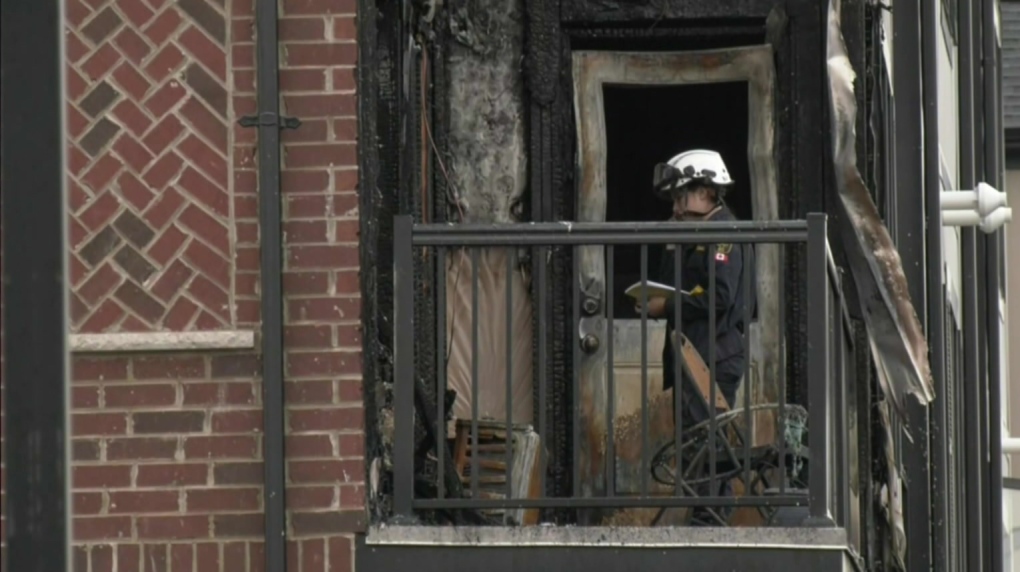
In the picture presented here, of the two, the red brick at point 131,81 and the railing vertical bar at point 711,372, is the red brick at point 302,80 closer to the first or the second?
the red brick at point 131,81

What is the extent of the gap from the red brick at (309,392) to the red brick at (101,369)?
0.52 m

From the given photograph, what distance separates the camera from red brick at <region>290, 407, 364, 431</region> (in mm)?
7832

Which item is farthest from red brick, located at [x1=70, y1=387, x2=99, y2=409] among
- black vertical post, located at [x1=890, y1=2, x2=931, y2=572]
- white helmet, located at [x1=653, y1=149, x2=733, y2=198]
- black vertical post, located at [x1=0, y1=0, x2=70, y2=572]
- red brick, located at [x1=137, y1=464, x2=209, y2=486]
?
black vertical post, located at [x1=0, y1=0, x2=70, y2=572]

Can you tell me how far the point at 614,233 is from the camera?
25.6ft

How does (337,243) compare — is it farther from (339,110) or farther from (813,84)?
(813,84)

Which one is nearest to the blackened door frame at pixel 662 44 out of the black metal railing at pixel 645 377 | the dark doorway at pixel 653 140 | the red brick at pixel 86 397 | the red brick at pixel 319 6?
Answer: the dark doorway at pixel 653 140

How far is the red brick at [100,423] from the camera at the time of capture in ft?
25.5

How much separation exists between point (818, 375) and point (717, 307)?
0.96 m

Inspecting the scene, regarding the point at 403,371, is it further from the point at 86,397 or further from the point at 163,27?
the point at 163,27

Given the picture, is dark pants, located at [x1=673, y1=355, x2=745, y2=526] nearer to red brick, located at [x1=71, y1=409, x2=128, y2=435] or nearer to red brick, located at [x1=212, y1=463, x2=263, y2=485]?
red brick, located at [x1=212, y1=463, x2=263, y2=485]

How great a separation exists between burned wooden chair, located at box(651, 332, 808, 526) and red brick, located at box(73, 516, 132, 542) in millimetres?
1714

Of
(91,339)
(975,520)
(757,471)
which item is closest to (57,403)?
(91,339)

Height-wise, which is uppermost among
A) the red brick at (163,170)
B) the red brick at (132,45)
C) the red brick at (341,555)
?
the red brick at (132,45)

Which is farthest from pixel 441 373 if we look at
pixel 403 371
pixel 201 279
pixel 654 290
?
pixel 654 290
